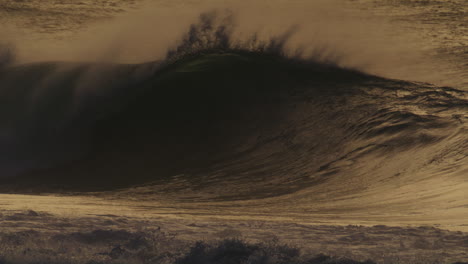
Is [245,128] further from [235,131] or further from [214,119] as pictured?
[214,119]

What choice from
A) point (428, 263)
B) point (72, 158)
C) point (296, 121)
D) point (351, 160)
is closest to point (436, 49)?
point (296, 121)

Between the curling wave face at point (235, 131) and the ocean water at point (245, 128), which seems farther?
the curling wave face at point (235, 131)

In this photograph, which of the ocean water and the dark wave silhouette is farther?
the dark wave silhouette

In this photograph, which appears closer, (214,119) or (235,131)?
(235,131)

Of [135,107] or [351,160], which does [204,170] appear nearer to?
[351,160]

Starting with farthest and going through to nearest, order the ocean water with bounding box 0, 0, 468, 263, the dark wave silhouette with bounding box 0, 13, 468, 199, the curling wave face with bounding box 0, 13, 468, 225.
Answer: the dark wave silhouette with bounding box 0, 13, 468, 199 → the curling wave face with bounding box 0, 13, 468, 225 → the ocean water with bounding box 0, 0, 468, 263

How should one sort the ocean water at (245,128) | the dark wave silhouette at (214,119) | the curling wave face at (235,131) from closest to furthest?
the ocean water at (245,128), the curling wave face at (235,131), the dark wave silhouette at (214,119)

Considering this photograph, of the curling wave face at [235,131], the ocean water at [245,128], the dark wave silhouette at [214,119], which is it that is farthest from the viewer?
the dark wave silhouette at [214,119]

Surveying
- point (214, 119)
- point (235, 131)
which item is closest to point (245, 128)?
point (235, 131)
